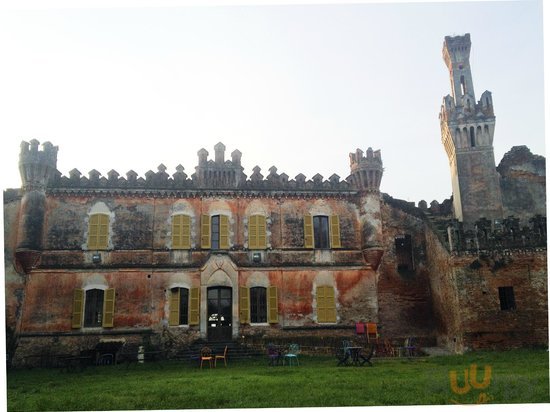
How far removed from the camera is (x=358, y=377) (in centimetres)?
1400

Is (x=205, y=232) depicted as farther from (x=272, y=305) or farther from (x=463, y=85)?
(x=463, y=85)

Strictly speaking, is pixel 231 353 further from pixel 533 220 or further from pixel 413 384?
pixel 533 220

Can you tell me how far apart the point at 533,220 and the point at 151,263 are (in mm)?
16899

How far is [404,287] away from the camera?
80.3 ft

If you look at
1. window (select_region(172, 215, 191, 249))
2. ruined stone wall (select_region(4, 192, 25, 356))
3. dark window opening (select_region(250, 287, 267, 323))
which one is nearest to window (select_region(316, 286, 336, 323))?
dark window opening (select_region(250, 287, 267, 323))

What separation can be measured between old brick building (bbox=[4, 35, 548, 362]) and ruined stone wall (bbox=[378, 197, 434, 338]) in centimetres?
5

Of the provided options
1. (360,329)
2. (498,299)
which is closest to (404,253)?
(360,329)

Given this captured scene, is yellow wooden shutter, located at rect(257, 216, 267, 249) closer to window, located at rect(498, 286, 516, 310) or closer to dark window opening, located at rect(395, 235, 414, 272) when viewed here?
dark window opening, located at rect(395, 235, 414, 272)

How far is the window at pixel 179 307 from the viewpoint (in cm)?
2248

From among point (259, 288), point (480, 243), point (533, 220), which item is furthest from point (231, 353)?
point (533, 220)

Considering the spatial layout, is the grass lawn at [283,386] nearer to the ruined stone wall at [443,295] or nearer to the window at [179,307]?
the ruined stone wall at [443,295]

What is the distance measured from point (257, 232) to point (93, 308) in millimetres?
8154

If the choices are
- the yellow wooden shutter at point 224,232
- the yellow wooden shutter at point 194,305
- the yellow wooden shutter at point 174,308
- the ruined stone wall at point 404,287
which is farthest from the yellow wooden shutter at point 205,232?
the ruined stone wall at point 404,287

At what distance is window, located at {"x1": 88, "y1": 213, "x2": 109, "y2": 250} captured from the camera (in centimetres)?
2303
